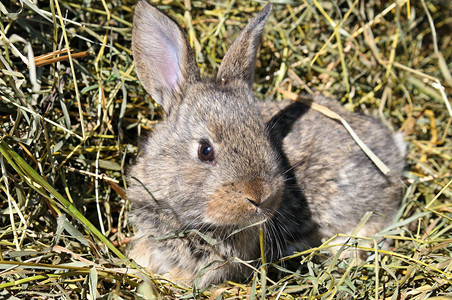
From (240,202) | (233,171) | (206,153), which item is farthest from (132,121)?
(240,202)

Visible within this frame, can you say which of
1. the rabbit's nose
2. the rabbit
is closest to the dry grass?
the rabbit

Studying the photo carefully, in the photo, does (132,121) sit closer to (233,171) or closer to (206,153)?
(206,153)

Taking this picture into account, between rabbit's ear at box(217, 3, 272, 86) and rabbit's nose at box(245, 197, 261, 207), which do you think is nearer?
rabbit's nose at box(245, 197, 261, 207)

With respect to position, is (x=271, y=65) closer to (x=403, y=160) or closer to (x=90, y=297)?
(x=403, y=160)

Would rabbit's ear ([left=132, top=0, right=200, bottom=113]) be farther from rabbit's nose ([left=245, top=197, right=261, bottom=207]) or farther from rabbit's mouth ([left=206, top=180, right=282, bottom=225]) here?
rabbit's nose ([left=245, top=197, right=261, bottom=207])

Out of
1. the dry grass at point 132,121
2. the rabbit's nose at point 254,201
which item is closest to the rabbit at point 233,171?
the rabbit's nose at point 254,201

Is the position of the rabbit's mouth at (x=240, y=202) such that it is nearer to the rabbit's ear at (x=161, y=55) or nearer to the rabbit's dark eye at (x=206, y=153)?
the rabbit's dark eye at (x=206, y=153)
